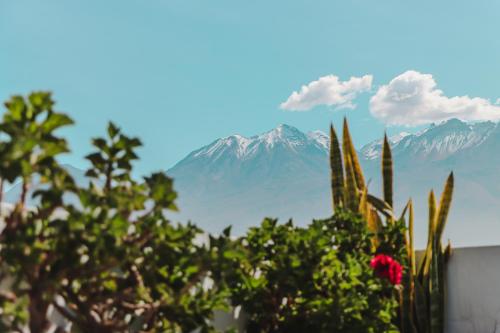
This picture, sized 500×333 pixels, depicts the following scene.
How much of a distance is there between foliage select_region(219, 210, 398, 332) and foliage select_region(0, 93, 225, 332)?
776 millimetres

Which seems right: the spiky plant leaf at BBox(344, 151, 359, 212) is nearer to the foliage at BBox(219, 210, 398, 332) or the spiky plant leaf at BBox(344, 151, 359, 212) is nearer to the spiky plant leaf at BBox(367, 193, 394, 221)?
the spiky plant leaf at BBox(367, 193, 394, 221)

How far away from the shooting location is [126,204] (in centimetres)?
193

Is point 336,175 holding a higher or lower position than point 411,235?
higher

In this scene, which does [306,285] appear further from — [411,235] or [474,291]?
[474,291]

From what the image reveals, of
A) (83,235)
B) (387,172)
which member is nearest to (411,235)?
(387,172)

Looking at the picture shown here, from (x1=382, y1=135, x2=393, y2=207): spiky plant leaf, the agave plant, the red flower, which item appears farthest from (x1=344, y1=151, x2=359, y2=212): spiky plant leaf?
the red flower

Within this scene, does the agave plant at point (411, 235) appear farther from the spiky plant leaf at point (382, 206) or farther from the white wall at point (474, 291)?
the white wall at point (474, 291)

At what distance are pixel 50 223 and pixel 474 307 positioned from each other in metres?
3.91

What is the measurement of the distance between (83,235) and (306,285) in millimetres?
1718

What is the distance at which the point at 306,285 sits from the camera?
3.24 metres

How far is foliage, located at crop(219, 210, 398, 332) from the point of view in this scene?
10.3ft

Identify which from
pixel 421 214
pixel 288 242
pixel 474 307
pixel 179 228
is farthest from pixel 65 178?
pixel 474 307

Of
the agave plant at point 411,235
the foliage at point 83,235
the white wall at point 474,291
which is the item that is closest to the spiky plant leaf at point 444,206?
the agave plant at point 411,235

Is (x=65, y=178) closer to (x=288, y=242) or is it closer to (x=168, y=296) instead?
(x=168, y=296)
